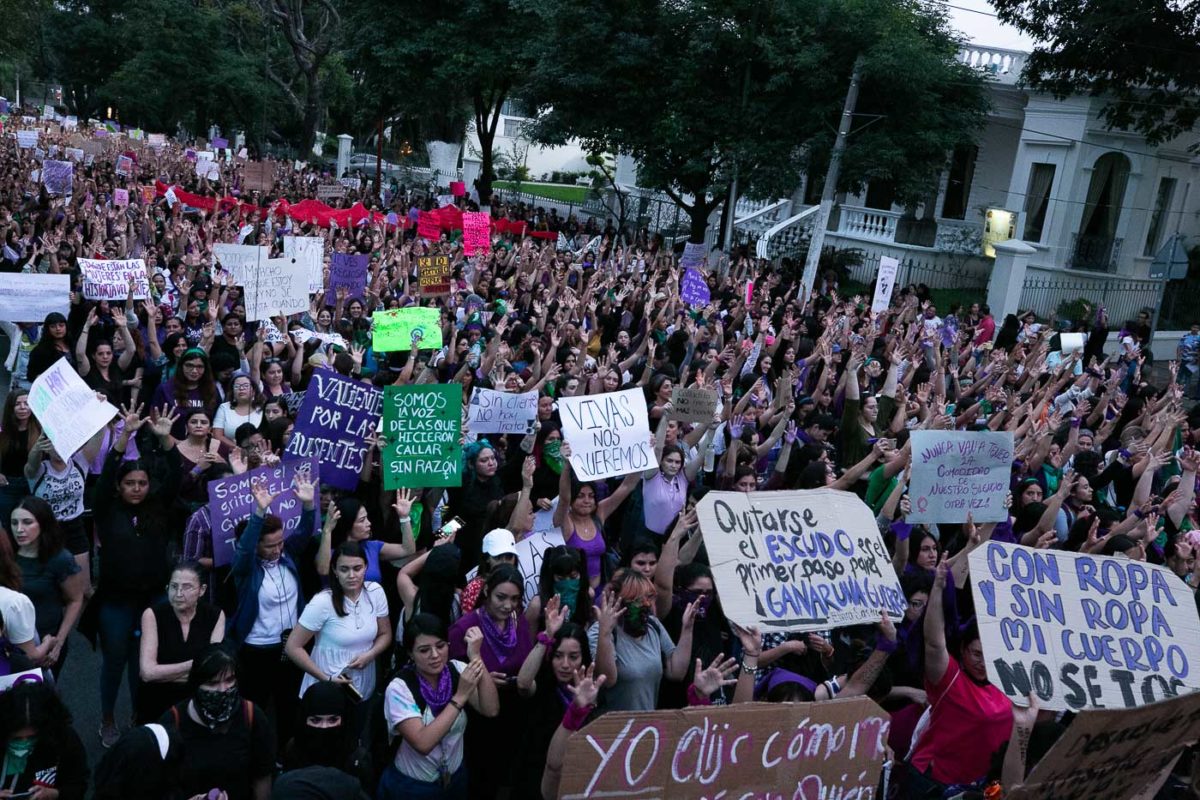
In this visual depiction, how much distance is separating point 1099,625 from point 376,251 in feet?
42.5

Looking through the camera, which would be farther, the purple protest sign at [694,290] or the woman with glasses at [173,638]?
the purple protest sign at [694,290]

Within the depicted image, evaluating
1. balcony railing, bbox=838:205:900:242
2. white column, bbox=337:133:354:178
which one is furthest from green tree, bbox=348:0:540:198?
white column, bbox=337:133:354:178

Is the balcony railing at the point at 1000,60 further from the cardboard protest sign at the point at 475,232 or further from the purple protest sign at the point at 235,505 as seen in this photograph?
the purple protest sign at the point at 235,505

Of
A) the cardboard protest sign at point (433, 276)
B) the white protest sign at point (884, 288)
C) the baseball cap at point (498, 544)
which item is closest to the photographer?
the baseball cap at point (498, 544)

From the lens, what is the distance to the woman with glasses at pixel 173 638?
5.04 m

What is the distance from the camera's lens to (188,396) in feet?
26.3

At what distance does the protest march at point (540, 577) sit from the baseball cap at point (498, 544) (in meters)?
0.02

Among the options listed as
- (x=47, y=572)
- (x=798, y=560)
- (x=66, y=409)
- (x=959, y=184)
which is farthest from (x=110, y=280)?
(x=959, y=184)

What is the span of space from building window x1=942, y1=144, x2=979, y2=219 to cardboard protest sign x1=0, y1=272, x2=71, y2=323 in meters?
26.5

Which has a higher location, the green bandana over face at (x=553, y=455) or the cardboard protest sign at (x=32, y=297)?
the cardboard protest sign at (x=32, y=297)

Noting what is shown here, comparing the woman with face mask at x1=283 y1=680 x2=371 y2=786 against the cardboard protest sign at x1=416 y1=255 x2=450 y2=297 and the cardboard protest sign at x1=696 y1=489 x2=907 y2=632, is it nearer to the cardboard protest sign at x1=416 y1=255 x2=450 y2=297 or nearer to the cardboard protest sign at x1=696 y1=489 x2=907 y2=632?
the cardboard protest sign at x1=696 y1=489 x2=907 y2=632

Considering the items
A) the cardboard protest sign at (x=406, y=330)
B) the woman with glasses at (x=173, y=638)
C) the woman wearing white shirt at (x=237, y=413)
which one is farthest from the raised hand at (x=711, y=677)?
the cardboard protest sign at (x=406, y=330)

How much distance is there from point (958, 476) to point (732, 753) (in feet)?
11.0

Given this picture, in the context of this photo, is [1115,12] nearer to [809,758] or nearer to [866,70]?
[866,70]
